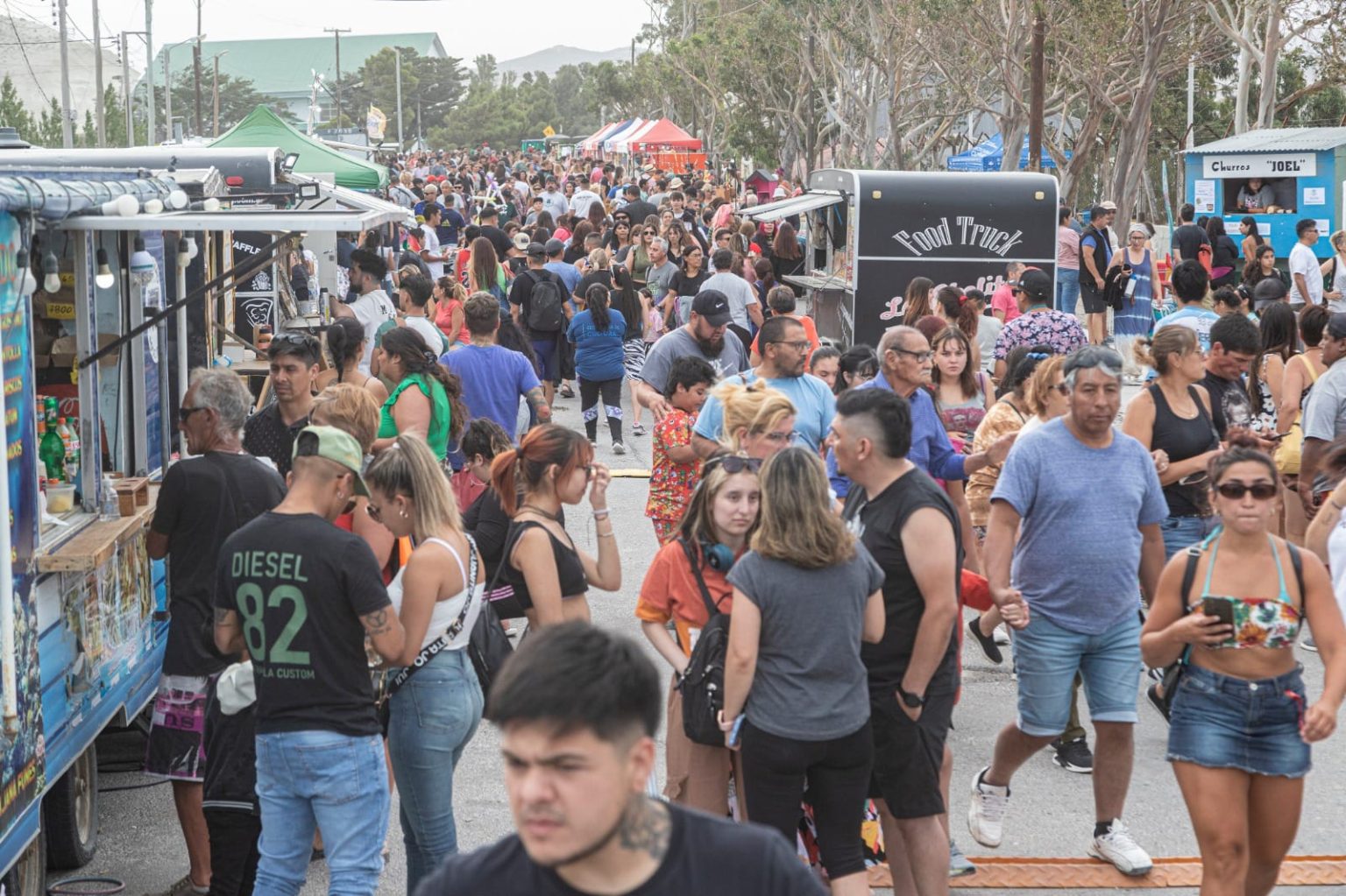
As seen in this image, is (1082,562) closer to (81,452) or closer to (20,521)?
(20,521)

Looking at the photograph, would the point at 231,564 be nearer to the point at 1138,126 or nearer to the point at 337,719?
the point at 337,719

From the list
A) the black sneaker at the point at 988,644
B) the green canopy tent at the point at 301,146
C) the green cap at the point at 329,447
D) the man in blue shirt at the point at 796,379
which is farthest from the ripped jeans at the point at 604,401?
the green cap at the point at 329,447

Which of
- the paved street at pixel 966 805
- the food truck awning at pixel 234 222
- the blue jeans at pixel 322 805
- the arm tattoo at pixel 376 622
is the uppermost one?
the food truck awning at pixel 234 222

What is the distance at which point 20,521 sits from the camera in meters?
5.19

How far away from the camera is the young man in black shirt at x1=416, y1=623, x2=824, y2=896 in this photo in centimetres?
232

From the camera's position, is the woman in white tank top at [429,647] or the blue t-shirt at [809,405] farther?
the blue t-shirt at [809,405]

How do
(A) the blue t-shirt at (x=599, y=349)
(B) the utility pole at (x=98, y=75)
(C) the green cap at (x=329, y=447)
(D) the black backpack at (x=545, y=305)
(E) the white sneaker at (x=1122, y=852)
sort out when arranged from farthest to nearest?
(B) the utility pole at (x=98, y=75) → (D) the black backpack at (x=545, y=305) → (A) the blue t-shirt at (x=599, y=349) → (E) the white sneaker at (x=1122, y=852) → (C) the green cap at (x=329, y=447)

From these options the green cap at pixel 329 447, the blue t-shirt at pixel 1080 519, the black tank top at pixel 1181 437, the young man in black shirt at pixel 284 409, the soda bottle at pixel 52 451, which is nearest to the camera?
the green cap at pixel 329 447

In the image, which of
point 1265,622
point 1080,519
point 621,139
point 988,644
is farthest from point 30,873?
point 621,139

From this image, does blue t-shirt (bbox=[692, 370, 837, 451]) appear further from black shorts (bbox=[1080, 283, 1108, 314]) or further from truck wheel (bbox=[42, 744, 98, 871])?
black shorts (bbox=[1080, 283, 1108, 314])

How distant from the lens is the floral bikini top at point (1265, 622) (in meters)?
4.78

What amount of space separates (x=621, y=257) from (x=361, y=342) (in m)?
11.2

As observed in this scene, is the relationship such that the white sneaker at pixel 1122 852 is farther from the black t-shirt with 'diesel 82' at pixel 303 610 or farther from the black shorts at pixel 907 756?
the black t-shirt with 'diesel 82' at pixel 303 610

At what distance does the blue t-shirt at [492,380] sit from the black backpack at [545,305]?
5593 mm
